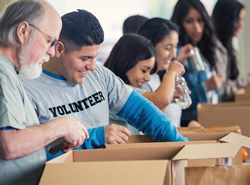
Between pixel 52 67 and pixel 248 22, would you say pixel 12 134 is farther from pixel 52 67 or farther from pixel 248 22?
pixel 248 22

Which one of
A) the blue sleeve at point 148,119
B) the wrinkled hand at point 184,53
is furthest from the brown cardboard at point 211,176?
the wrinkled hand at point 184,53

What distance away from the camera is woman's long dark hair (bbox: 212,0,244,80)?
4.25m

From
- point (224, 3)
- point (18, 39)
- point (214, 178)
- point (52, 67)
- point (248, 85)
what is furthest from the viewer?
point (248, 85)

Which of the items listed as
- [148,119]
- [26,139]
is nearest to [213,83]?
[148,119]

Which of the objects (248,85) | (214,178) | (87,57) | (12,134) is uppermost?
(87,57)

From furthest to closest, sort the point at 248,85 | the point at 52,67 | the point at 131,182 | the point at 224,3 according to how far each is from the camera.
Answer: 1. the point at 248,85
2. the point at 224,3
3. the point at 52,67
4. the point at 131,182

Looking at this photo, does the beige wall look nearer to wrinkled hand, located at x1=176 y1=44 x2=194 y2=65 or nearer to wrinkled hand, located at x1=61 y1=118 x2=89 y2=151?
wrinkled hand, located at x1=176 y1=44 x2=194 y2=65

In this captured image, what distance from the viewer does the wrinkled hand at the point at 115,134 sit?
1514 mm

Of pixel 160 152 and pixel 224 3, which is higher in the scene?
pixel 224 3

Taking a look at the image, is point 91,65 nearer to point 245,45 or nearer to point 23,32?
point 23,32

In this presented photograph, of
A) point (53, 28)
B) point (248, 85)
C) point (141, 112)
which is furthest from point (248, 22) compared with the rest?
point (53, 28)

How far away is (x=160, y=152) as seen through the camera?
1.36 metres

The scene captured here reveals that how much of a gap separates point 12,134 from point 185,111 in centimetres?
208

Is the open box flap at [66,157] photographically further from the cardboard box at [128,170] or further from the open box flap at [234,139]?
the open box flap at [234,139]
